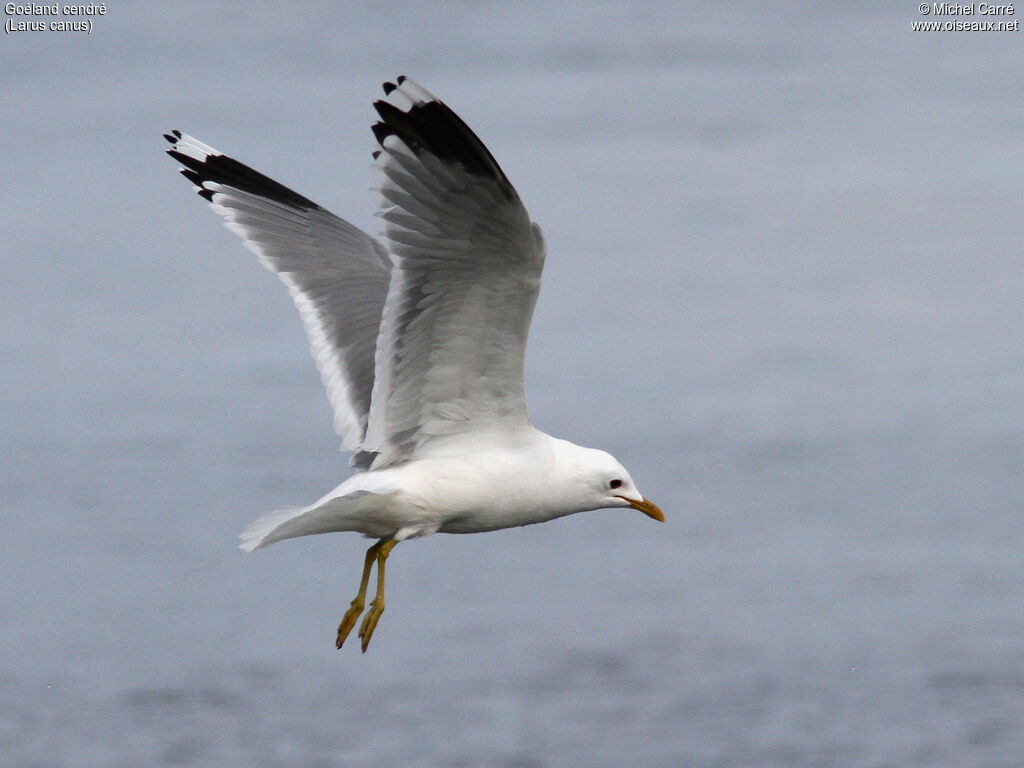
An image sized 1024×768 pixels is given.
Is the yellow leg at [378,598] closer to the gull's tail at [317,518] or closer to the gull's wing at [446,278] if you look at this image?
the gull's tail at [317,518]

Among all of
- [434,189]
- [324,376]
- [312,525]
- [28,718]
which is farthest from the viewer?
[28,718]

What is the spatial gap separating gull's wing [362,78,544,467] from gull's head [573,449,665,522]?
0.34m

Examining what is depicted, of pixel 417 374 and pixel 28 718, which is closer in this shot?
pixel 417 374

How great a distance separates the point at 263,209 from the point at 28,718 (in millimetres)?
3630

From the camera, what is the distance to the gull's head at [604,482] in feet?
20.5

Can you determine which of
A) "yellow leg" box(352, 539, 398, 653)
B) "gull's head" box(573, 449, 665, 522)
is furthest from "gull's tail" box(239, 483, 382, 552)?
"gull's head" box(573, 449, 665, 522)

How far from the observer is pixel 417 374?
5.96 m

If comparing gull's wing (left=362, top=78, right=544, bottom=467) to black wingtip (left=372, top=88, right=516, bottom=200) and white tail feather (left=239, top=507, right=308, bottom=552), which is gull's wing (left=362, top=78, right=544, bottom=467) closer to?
black wingtip (left=372, top=88, right=516, bottom=200)

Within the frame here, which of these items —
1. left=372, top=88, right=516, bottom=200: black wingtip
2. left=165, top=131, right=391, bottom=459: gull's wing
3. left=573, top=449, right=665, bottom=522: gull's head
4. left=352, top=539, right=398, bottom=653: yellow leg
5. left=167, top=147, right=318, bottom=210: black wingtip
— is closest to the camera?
left=372, top=88, right=516, bottom=200: black wingtip

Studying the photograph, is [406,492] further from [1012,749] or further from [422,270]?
[1012,749]

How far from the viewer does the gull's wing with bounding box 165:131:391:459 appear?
6891mm

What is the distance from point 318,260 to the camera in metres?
7.27

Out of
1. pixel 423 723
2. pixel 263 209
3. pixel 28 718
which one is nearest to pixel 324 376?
pixel 263 209

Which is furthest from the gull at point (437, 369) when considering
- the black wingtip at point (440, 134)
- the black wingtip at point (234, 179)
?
the black wingtip at point (234, 179)
